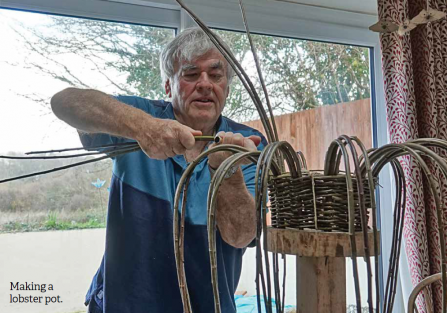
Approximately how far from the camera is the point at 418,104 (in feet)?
5.61

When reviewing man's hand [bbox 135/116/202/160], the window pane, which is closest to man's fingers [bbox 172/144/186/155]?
man's hand [bbox 135/116/202/160]

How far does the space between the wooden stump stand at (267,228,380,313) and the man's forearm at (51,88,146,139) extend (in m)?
0.36

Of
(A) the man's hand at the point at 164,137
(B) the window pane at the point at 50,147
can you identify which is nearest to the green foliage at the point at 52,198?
(B) the window pane at the point at 50,147

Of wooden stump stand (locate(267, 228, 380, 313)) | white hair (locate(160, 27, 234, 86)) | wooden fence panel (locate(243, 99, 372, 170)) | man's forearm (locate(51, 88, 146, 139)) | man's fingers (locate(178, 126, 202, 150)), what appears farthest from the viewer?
wooden fence panel (locate(243, 99, 372, 170))

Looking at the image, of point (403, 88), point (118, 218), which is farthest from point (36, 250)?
point (403, 88)

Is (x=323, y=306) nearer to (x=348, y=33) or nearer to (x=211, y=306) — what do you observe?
(x=211, y=306)

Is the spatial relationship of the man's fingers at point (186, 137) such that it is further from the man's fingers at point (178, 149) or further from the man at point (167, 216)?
the man at point (167, 216)

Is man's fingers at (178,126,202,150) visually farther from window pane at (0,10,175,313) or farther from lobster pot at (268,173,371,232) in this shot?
window pane at (0,10,175,313)

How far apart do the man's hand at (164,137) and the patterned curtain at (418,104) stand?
3.63ft

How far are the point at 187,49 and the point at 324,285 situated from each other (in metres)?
0.78

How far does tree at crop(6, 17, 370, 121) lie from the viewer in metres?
1.46

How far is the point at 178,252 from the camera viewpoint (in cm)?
53

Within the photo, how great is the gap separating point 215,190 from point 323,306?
0.71 ft

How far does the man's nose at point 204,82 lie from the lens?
119 centimetres
